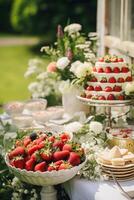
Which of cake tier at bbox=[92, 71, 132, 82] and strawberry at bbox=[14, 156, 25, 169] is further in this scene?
cake tier at bbox=[92, 71, 132, 82]

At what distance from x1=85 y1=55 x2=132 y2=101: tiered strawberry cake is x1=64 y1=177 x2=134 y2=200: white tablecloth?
651 mm

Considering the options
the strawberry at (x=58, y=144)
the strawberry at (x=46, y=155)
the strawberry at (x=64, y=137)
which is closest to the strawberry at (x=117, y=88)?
the strawberry at (x=64, y=137)

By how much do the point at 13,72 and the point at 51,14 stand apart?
8.96ft

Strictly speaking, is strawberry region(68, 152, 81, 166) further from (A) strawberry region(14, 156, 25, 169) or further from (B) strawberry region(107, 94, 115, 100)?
(B) strawberry region(107, 94, 115, 100)

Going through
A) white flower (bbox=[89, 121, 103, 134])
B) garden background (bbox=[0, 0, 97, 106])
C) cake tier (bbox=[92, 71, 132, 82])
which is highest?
garden background (bbox=[0, 0, 97, 106])

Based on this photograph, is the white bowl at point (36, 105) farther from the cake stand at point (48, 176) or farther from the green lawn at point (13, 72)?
the green lawn at point (13, 72)

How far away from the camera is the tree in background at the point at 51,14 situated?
1327cm

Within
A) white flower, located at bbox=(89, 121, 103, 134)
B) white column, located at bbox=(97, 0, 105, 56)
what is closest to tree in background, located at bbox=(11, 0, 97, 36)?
white column, located at bbox=(97, 0, 105, 56)

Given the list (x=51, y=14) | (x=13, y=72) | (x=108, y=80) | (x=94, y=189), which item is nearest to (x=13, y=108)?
(x=108, y=80)

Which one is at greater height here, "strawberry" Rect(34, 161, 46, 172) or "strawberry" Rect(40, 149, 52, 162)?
"strawberry" Rect(40, 149, 52, 162)

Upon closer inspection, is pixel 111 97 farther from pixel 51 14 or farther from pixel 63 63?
pixel 51 14

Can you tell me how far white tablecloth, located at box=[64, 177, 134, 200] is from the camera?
2.35 metres

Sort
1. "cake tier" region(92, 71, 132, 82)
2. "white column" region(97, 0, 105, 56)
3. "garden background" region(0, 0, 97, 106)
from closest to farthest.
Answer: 1. "cake tier" region(92, 71, 132, 82)
2. "white column" region(97, 0, 105, 56)
3. "garden background" region(0, 0, 97, 106)

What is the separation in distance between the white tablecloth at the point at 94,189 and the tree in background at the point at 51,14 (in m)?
10.7
